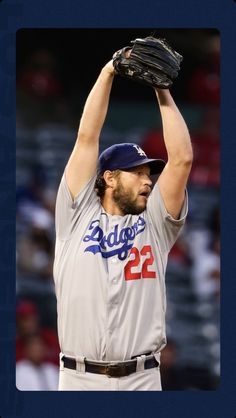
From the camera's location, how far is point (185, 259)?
7633mm

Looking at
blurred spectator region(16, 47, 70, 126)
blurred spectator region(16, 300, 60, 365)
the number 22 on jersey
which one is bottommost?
blurred spectator region(16, 300, 60, 365)

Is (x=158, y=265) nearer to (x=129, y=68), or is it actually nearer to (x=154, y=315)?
(x=154, y=315)

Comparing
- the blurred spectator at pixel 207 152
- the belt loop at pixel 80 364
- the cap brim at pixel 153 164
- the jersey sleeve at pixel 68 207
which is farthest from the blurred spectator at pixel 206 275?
the belt loop at pixel 80 364

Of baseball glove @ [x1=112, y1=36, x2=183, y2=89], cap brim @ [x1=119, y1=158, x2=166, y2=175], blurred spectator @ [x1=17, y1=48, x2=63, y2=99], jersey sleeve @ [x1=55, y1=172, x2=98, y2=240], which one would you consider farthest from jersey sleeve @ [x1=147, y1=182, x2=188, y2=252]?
blurred spectator @ [x1=17, y1=48, x2=63, y2=99]

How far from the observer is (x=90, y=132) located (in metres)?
3.55

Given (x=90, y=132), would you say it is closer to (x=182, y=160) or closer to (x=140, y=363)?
(x=182, y=160)

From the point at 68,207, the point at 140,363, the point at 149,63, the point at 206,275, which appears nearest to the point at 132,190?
the point at 68,207

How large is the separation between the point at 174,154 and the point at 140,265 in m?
0.46

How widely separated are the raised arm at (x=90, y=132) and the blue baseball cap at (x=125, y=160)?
19 cm

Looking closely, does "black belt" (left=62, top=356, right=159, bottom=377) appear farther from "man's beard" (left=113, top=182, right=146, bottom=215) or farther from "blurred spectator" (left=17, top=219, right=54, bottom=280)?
"blurred spectator" (left=17, top=219, right=54, bottom=280)

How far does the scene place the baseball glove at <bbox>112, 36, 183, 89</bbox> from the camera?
357 cm

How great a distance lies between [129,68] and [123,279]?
0.84 metres

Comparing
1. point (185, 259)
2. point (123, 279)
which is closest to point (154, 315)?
point (123, 279)

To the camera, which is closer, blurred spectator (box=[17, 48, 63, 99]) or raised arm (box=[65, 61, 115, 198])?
raised arm (box=[65, 61, 115, 198])
